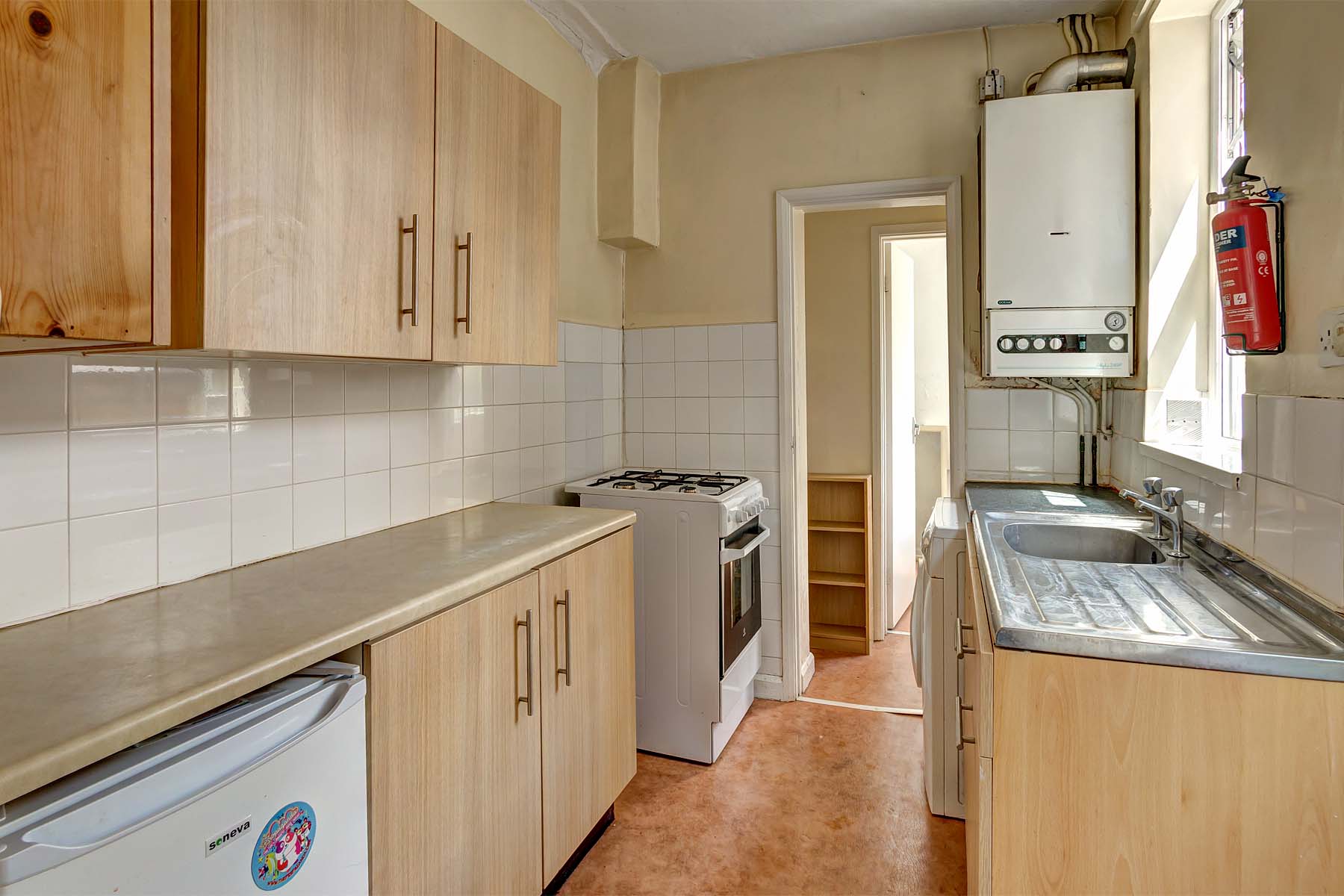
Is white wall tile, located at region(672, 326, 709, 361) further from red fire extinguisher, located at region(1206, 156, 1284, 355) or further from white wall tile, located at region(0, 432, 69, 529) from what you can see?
white wall tile, located at region(0, 432, 69, 529)

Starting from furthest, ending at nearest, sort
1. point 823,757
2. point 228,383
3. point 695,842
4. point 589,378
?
point 589,378 < point 823,757 < point 695,842 < point 228,383

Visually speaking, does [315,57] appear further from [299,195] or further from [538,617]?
[538,617]

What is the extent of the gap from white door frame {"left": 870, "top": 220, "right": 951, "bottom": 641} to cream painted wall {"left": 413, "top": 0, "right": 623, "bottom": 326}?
1361mm

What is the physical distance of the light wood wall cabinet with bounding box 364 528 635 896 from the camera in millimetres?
1291

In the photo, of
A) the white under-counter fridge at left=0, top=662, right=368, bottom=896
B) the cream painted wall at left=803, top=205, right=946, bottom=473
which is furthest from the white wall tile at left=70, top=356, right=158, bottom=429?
the cream painted wall at left=803, top=205, right=946, bottom=473

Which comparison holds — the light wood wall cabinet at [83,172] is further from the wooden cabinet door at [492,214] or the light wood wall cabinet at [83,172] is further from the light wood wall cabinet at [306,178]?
the wooden cabinet door at [492,214]

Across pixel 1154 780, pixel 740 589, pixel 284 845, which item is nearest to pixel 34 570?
pixel 284 845

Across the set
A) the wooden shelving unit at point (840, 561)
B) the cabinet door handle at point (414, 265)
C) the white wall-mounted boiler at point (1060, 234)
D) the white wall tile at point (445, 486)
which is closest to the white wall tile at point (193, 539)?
the cabinet door handle at point (414, 265)

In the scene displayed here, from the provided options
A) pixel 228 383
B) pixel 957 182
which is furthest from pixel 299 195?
pixel 957 182

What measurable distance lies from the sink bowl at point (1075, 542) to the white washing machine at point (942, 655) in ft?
0.58

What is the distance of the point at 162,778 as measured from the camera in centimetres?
90

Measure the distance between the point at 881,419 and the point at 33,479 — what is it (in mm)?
3311

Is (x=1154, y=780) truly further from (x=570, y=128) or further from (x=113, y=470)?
(x=570, y=128)

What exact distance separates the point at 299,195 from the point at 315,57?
0.88 ft
